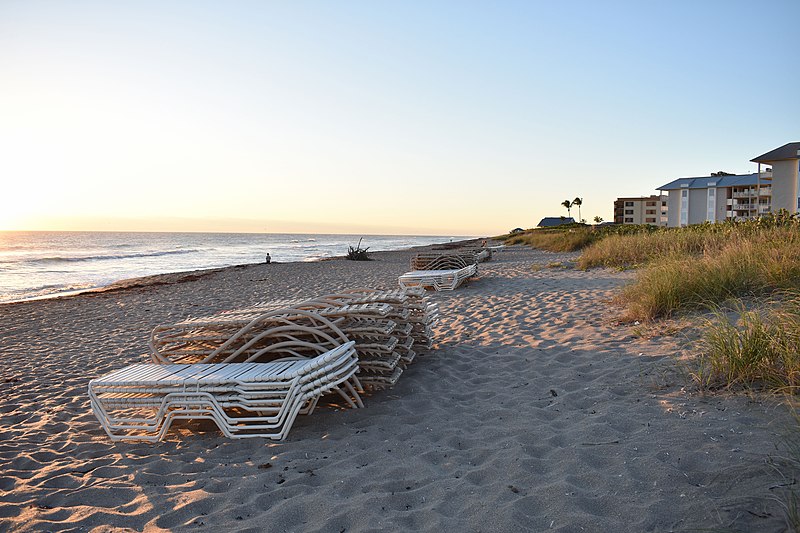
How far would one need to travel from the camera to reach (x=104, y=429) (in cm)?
420

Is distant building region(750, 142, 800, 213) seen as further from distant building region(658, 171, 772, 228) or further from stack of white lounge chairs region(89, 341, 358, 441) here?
stack of white lounge chairs region(89, 341, 358, 441)

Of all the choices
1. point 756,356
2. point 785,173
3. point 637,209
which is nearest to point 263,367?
point 756,356

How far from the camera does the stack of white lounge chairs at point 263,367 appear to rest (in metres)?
3.85

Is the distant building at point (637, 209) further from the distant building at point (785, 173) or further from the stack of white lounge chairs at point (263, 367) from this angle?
the stack of white lounge chairs at point (263, 367)

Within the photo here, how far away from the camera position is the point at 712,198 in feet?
183

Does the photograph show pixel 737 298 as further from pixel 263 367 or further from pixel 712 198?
pixel 712 198

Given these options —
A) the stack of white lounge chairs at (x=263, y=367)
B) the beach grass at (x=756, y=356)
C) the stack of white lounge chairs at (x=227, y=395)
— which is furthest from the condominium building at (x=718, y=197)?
the stack of white lounge chairs at (x=227, y=395)

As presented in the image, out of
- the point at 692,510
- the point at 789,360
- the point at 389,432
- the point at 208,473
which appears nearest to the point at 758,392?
the point at 789,360

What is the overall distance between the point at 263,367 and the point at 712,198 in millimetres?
62441

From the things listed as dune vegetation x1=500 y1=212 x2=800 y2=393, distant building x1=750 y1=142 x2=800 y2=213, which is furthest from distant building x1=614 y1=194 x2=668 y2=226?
dune vegetation x1=500 y1=212 x2=800 y2=393

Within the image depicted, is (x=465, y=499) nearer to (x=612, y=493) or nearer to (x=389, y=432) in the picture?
(x=612, y=493)

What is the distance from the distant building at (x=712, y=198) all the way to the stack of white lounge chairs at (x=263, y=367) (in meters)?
52.4

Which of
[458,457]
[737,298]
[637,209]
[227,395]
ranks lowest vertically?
[458,457]

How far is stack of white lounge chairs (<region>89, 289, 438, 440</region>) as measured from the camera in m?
3.85
